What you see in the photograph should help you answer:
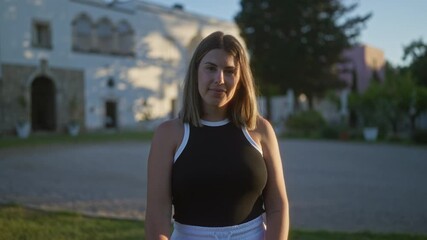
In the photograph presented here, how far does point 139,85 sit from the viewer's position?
3738 cm

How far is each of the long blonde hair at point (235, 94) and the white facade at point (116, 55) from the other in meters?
29.3

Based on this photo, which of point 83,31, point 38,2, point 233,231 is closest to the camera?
point 233,231

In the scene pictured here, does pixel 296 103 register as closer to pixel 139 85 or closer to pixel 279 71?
pixel 279 71

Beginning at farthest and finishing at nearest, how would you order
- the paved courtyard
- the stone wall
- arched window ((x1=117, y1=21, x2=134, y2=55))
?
arched window ((x1=117, y1=21, x2=134, y2=55))
the stone wall
the paved courtyard

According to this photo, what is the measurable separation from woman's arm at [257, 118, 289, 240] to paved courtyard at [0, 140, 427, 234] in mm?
3927

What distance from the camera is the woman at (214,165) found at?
181cm

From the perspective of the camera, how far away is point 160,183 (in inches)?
A: 72.3

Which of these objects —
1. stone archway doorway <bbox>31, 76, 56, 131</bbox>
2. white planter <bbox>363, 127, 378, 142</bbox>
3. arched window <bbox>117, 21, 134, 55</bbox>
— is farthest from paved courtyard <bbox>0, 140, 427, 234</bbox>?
arched window <bbox>117, 21, 134, 55</bbox>

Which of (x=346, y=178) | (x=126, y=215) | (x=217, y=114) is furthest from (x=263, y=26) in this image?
(x=217, y=114)

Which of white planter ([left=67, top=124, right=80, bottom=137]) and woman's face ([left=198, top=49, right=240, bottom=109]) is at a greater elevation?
woman's face ([left=198, top=49, right=240, bottom=109])

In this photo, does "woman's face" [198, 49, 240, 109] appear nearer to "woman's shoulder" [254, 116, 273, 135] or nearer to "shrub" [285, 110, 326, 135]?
"woman's shoulder" [254, 116, 273, 135]

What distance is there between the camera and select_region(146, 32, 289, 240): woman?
1.81 metres

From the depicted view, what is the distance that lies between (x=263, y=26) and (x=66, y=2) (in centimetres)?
1513

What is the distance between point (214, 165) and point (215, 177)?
5cm
